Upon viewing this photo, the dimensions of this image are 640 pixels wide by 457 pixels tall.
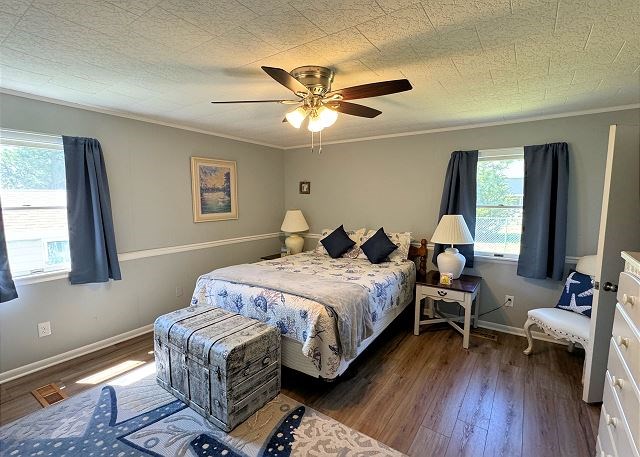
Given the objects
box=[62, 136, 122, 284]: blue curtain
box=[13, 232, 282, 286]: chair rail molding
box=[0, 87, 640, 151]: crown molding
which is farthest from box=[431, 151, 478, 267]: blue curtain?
box=[62, 136, 122, 284]: blue curtain

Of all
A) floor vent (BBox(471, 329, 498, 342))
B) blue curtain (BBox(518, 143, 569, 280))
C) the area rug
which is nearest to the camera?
the area rug

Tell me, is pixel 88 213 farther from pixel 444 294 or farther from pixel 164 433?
pixel 444 294

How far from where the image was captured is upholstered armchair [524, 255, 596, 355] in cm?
239

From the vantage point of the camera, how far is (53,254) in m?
2.73

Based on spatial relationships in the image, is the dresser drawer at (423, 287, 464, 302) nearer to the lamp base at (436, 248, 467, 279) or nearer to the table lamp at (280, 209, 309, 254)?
the lamp base at (436, 248, 467, 279)

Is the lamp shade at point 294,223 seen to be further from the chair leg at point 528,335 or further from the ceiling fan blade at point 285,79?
the chair leg at point 528,335

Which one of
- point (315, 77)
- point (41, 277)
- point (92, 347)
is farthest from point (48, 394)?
point (315, 77)

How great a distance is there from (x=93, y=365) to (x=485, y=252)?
13.6ft

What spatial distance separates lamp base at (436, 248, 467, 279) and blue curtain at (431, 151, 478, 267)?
0.99 feet

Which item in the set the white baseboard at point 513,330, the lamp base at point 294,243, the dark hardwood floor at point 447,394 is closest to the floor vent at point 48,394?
the dark hardwood floor at point 447,394

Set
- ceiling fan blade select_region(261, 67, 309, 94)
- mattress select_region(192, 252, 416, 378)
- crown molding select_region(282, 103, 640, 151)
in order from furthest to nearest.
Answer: crown molding select_region(282, 103, 640, 151), mattress select_region(192, 252, 416, 378), ceiling fan blade select_region(261, 67, 309, 94)

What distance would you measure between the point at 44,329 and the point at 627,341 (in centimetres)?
398

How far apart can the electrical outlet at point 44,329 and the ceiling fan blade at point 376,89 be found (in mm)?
3100

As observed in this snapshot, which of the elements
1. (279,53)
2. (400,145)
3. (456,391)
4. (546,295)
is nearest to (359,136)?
(400,145)
